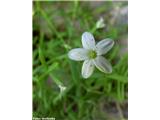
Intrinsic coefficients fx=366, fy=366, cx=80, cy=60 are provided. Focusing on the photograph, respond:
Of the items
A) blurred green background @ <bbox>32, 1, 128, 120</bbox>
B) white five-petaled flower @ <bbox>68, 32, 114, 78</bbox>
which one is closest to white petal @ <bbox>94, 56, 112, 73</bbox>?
white five-petaled flower @ <bbox>68, 32, 114, 78</bbox>

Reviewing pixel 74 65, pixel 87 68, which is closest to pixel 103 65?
pixel 87 68

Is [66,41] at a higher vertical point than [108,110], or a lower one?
higher

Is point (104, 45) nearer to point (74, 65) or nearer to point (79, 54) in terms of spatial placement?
point (79, 54)

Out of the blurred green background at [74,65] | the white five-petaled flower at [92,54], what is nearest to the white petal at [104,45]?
the white five-petaled flower at [92,54]

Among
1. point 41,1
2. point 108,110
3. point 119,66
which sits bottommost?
point 108,110
